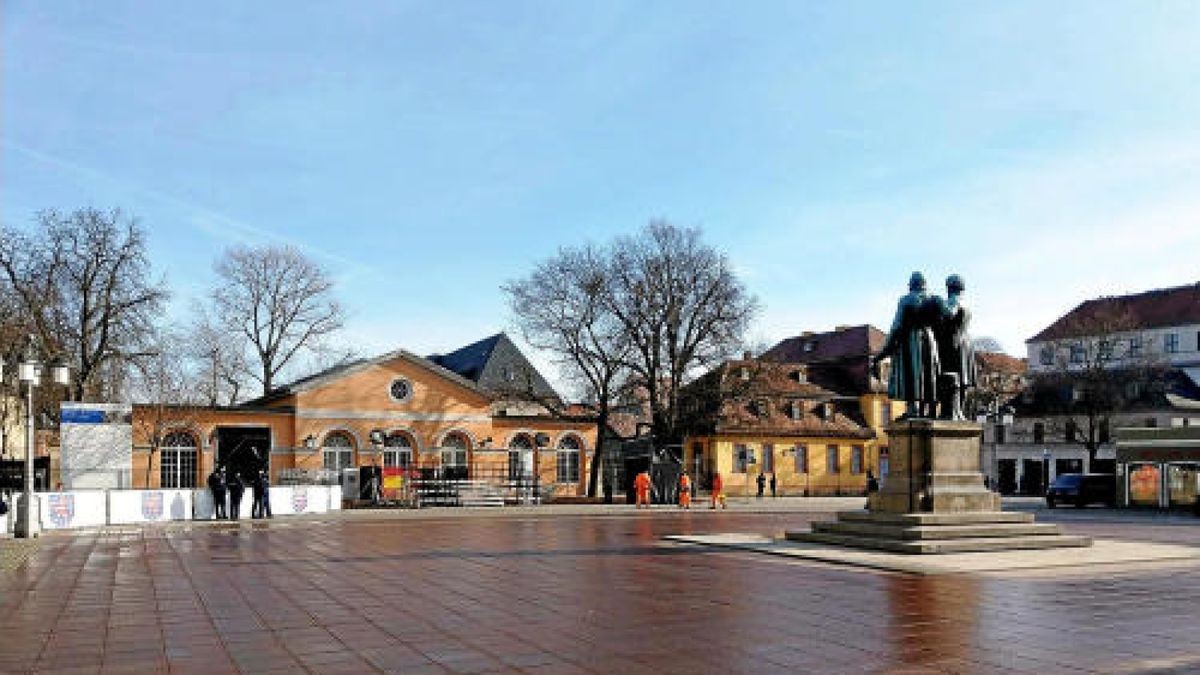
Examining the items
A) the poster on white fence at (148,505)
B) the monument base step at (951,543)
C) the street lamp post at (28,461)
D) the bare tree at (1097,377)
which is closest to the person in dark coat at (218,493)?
the poster on white fence at (148,505)

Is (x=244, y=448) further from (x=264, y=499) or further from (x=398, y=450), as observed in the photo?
(x=264, y=499)

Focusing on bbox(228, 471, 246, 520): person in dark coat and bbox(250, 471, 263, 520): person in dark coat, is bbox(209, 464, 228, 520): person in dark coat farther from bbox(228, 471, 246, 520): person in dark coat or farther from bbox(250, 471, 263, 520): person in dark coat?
bbox(250, 471, 263, 520): person in dark coat

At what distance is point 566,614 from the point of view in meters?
11.5

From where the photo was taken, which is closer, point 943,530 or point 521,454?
point 943,530

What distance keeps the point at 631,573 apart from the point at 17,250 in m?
37.7

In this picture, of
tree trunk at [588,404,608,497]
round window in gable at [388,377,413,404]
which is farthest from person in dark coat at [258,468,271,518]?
tree trunk at [588,404,608,497]

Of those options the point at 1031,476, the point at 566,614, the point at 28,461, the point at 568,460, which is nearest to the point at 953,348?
the point at 566,614

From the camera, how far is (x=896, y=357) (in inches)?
827

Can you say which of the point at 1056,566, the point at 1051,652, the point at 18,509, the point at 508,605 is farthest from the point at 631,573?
the point at 18,509

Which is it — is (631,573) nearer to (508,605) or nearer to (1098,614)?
(508,605)

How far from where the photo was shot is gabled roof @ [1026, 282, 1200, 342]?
79.7 metres

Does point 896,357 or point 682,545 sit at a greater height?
point 896,357

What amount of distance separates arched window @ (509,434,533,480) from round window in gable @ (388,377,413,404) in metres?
5.73

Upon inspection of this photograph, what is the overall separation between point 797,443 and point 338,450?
28688 millimetres
